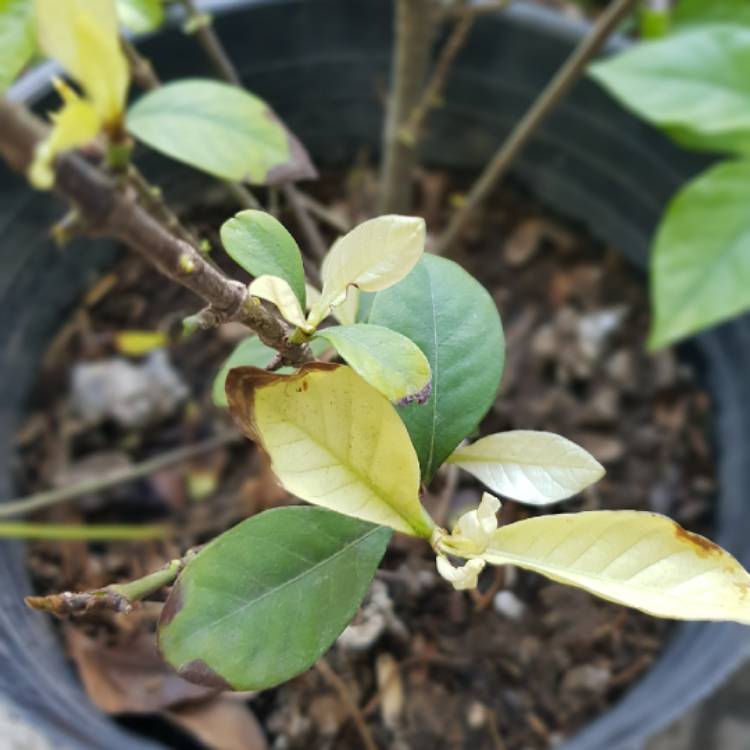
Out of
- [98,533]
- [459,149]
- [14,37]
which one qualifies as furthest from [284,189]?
[459,149]

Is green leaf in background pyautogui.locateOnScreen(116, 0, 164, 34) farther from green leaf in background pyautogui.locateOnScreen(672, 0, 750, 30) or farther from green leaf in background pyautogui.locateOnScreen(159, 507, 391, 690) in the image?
green leaf in background pyautogui.locateOnScreen(672, 0, 750, 30)

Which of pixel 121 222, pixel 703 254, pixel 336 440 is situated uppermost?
pixel 121 222

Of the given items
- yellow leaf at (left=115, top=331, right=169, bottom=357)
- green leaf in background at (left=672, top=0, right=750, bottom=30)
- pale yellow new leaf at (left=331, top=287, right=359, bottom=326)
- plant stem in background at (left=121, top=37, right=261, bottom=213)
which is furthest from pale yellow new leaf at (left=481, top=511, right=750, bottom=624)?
green leaf in background at (left=672, top=0, right=750, bottom=30)

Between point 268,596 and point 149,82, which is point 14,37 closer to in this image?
point 149,82

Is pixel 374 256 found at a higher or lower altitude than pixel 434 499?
higher

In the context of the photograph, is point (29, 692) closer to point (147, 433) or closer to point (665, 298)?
point (147, 433)

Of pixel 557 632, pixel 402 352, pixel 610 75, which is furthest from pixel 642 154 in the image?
pixel 402 352
